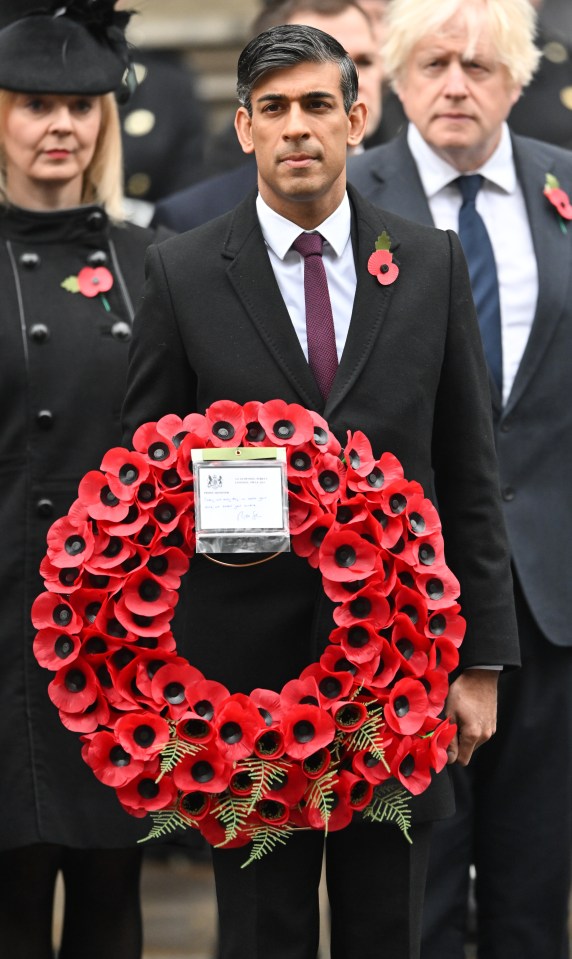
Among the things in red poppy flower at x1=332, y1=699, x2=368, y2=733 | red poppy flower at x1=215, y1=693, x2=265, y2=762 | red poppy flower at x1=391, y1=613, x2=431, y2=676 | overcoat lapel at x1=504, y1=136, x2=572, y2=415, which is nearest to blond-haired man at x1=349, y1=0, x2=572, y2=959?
overcoat lapel at x1=504, y1=136, x2=572, y2=415

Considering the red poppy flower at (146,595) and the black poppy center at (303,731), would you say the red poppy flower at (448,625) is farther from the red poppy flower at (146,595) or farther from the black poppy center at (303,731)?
the red poppy flower at (146,595)

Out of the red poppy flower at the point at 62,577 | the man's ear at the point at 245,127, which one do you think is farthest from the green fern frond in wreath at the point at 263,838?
the man's ear at the point at 245,127

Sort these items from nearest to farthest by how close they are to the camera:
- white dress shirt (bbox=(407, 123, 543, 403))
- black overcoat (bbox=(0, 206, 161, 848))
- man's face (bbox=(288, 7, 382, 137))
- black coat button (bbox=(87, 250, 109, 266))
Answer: black overcoat (bbox=(0, 206, 161, 848))
white dress shirt (bbox=(407, 123, 543, 403))
black coat button (bbox=(87, 250, 109, 266))
man's face (bbox=(288, 7, 382, 137))

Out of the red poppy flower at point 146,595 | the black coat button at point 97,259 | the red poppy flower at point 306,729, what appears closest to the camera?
the red poppy flower at point 306,729

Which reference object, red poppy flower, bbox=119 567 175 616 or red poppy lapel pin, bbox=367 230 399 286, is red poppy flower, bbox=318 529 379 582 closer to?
red poppy flower, bbox=119 567 175 616

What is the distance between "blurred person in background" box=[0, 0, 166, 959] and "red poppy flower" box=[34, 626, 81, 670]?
3.05ft

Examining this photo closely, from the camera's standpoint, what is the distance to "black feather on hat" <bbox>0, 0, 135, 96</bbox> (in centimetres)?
467

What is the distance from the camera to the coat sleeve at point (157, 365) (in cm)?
386

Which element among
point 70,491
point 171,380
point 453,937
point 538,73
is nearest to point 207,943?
point 453,937

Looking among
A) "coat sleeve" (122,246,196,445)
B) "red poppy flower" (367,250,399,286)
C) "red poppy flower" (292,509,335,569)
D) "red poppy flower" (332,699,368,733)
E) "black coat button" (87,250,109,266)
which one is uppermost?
→ "black coat button" (87,250,109,266)

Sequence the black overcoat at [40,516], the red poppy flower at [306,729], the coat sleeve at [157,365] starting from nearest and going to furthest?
the red poppy flower at [306,729] → the coat sleeve at [157,365] → the black overcoat at [40,516]

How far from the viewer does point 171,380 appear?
3.87 metres

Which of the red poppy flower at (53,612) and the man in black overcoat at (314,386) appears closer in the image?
the red poppy flower at (53,612)

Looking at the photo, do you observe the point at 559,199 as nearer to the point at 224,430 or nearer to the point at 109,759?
the point at 224,430
